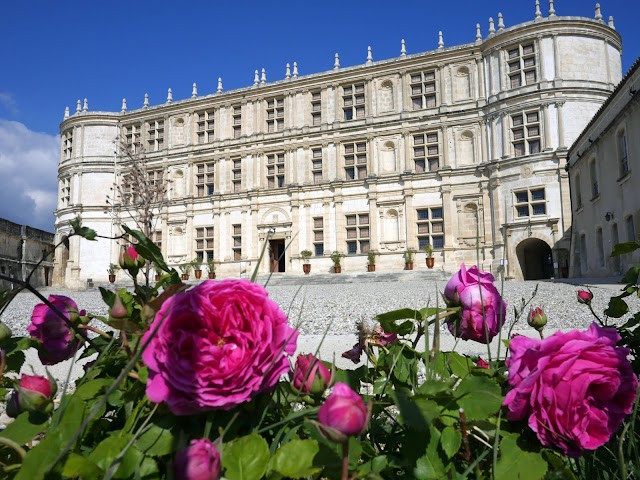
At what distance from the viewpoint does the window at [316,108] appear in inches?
897

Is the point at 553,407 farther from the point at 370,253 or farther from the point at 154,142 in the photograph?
the point at 154,142

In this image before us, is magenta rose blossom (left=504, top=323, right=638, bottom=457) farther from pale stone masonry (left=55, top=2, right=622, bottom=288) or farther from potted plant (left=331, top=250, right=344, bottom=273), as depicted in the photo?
potted plant (left=331, top=250, right=344, bottom=273)

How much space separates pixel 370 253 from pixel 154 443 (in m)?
19.5

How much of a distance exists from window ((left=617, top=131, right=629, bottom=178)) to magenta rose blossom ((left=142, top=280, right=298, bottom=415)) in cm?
1433

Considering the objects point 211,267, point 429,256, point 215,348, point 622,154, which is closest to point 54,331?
point 215,348

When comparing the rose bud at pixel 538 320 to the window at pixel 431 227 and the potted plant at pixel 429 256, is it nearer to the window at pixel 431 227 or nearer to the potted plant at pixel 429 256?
the potted plant at pixel 429 256

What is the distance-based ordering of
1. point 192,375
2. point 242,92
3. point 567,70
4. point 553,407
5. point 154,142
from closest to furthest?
point 192,375
point 553,407
point 567,70
point 242,92
point 154,142

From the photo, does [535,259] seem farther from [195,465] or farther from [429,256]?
[195,465]

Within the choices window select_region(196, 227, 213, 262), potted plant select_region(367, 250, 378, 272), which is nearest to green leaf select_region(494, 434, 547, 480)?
potted plant select_region(367, 250, 378, 272)

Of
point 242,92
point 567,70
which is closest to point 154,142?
point 242,92

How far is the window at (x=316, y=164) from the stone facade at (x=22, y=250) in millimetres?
14059

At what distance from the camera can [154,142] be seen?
25625mm

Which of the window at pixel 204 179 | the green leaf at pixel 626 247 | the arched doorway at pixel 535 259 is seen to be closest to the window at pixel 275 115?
the window at pixel 204 179

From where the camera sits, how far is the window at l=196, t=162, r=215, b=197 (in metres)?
24.1
